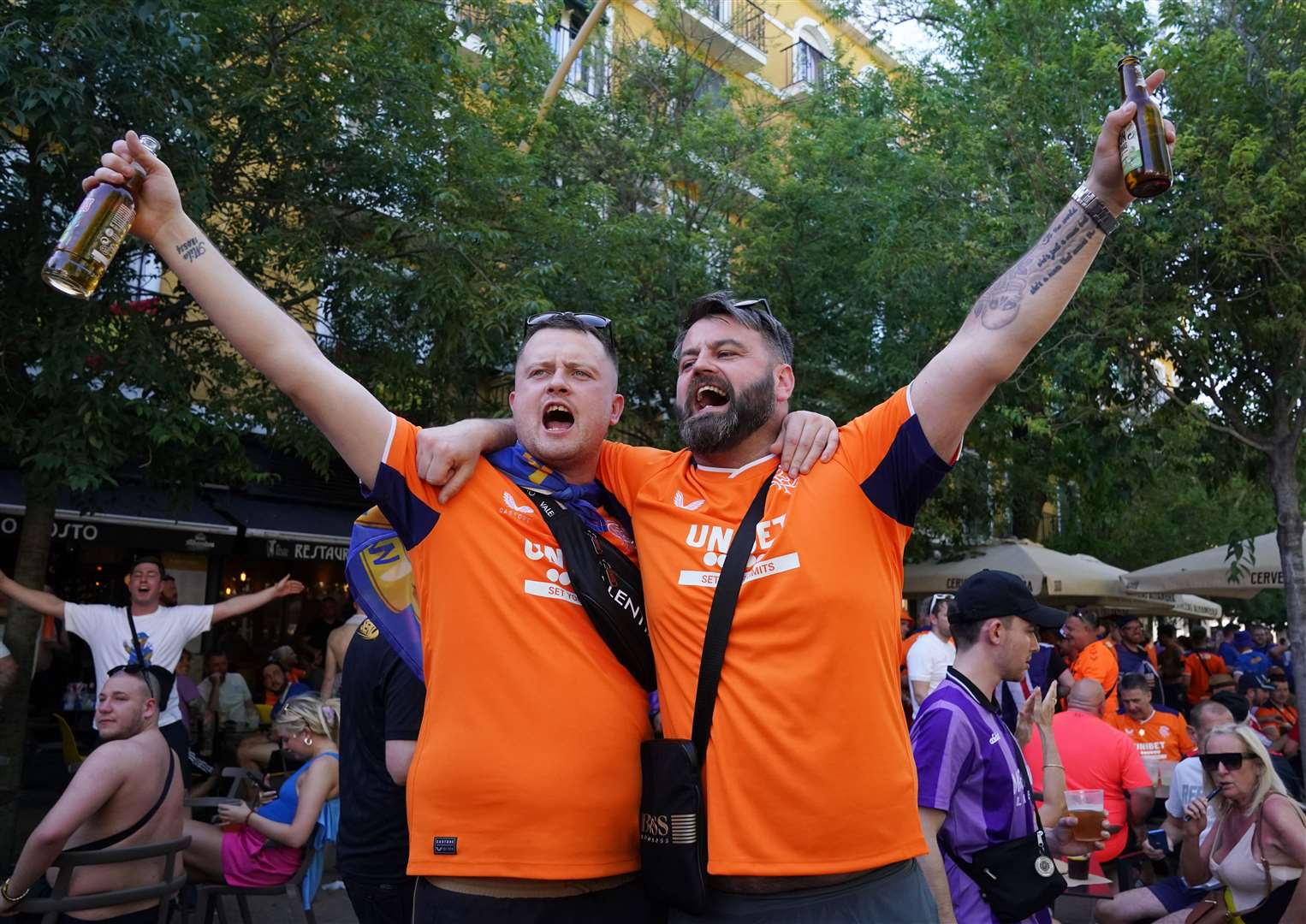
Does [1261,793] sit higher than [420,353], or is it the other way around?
[420,353]

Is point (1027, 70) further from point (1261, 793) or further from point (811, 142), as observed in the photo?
point (1261, 793)

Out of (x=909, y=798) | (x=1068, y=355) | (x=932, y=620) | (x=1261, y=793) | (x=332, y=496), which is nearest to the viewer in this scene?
(x=909, y=798)

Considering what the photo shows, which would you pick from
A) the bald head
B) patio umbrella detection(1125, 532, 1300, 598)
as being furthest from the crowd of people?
patio umbrella detection(1125, 532, 1300, 598)

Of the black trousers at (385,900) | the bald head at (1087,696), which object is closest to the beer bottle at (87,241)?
the black trousers at (385,900)

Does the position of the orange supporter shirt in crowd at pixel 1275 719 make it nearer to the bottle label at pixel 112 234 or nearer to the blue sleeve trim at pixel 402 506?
the blue sleeve trim at pixel 402 506

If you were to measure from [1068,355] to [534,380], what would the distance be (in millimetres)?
9212

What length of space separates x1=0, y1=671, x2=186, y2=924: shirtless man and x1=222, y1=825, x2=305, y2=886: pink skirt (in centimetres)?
56

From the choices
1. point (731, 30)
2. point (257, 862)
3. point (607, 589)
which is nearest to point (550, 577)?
point (607, 589)

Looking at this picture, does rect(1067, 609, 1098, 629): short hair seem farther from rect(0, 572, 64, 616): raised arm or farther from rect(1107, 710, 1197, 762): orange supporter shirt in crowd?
rect(0, 572, 64, 616): raised arm

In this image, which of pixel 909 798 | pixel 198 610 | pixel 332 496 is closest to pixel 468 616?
pixel 909 798

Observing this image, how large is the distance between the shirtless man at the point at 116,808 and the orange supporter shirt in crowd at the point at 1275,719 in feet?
31.7

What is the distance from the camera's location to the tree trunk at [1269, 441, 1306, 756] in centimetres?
1031

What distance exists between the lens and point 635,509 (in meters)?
2.72

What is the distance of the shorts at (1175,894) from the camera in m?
6.06
